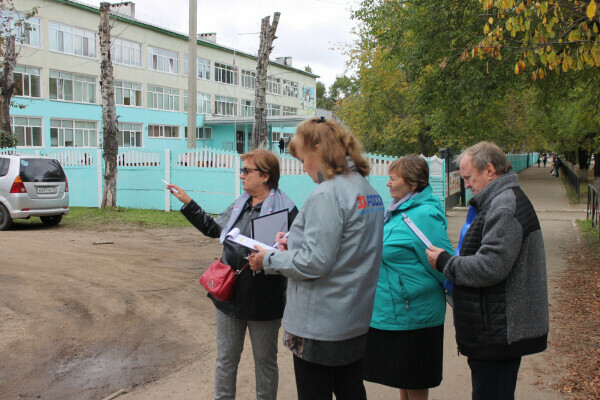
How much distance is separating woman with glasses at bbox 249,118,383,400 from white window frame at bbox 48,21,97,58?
3886cm

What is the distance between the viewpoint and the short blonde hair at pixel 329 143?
252cm

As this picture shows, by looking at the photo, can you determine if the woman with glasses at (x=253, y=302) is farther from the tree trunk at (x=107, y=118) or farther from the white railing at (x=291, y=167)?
the tree trunk at (x=107, y=118)

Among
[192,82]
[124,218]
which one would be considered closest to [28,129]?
[192,82]

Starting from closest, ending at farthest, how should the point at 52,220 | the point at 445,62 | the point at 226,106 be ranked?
the point at 445,62 < the point at 52,220 < the point at 226,106

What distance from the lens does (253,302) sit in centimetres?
323

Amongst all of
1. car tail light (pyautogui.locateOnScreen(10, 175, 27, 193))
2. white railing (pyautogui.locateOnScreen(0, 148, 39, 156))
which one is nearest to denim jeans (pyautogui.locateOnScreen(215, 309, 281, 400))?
car tail light (pyautogui.locateOnScreen(10, 175, 27, 193))

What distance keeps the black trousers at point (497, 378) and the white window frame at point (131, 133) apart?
42.1 metres

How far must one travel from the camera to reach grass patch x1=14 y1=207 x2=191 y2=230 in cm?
1318

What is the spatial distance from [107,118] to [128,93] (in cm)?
2890

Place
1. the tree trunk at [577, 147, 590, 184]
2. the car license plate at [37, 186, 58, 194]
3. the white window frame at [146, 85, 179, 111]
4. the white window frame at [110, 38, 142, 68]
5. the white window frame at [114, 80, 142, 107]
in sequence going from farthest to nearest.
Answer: the white window frame at [146, 85, 179, 111] < the white window frame at [114, 80, 142, 107] < the white window frame at [110, 38, 142, 68] < the tree trunk at [577, 147, 590, 184] < the car license plate at [37, 186, 58, 194]

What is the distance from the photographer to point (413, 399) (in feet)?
10.9

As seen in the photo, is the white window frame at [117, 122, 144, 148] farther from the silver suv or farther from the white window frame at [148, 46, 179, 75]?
the silver suv

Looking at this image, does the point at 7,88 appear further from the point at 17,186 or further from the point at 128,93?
the point at 128,93

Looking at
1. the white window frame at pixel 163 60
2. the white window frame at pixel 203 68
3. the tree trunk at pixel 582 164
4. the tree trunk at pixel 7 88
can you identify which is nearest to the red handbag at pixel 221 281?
the tree trunk at pixel 7 88
